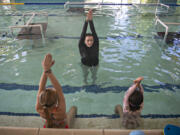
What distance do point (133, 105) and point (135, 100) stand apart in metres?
0.08

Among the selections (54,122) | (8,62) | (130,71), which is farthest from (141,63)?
(8,62)

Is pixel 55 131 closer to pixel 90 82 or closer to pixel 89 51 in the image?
pixel 89 51

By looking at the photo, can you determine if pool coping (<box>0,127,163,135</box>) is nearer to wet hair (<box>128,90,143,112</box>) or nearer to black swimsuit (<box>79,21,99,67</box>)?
wet hair (<box>128,90,143,112</box>)

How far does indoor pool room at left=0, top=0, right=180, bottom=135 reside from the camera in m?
1.82

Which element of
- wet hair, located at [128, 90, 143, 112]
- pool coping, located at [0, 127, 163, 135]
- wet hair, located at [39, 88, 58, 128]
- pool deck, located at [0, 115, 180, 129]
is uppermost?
wet hair, located at [39, 88, 58, 128]

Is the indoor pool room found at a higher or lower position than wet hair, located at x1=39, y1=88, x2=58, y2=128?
lower

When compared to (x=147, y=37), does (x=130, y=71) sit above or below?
below

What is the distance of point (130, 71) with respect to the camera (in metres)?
4.13

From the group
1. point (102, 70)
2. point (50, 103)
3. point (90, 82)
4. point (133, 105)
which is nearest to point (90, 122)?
point (133, 105)

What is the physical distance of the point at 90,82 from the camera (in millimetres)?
3721

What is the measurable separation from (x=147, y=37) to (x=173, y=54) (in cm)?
154

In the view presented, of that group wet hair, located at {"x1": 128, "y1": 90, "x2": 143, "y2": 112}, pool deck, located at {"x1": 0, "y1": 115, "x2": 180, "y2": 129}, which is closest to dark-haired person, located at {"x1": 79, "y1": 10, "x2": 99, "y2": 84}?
pool deck, located at {"x1": 0, "y1": 115, "x2": 180, "y2": 129}

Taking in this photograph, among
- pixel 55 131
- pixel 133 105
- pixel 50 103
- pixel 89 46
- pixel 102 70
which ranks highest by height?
pixel 89 46

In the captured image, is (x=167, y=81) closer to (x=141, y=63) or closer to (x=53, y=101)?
(x=141, y=63)
